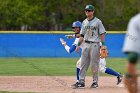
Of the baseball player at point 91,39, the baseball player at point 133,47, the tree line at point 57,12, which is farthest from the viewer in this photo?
the tree line at point 57,12

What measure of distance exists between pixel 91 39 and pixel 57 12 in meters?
35.4

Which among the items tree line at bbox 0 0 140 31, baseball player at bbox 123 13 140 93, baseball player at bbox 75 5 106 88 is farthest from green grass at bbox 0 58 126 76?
tree line at bbox 0 0 140 31

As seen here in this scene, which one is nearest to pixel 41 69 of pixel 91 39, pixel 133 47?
pixel 91 39

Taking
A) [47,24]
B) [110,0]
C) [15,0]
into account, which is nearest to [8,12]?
[15,0]

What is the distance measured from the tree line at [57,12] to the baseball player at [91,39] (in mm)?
30855

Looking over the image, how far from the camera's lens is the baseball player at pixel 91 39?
12.3m

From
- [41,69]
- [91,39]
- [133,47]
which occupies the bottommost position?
[41,69]

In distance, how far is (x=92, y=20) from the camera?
1238 cm

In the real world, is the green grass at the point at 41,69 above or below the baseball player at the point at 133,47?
below

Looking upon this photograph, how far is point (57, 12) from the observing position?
1876 inches

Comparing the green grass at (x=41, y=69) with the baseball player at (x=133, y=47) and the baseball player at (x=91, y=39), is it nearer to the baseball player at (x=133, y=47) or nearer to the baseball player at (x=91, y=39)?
the baseball player at (x=91, y=39)

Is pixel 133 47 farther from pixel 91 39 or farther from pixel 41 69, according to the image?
pixel 41 69

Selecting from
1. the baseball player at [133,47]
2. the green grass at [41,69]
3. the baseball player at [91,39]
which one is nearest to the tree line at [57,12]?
the green grass at [41,69]

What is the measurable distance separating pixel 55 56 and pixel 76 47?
1733 centimetres
